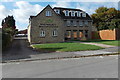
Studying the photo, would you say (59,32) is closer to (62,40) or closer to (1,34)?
(62,40)

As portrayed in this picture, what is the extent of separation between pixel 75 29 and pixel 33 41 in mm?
16439

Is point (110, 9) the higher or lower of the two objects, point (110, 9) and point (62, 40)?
the higher

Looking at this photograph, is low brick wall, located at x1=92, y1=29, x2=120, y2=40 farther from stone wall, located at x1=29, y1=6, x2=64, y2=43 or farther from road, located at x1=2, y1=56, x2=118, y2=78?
road, located at x1=2, y1=56, x2=118, y2=78

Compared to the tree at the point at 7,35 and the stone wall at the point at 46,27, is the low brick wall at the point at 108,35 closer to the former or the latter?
the stone wall at the point at 46,27

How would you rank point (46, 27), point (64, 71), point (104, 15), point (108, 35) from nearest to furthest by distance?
point (64, 71) < point (46, 27) < point (108, 35) < point (104, 15)

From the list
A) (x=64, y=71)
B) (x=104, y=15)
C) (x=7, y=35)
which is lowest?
(x=64, y=71)

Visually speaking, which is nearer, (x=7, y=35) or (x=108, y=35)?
(x=7, y=35)

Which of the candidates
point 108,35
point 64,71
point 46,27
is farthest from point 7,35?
point 108,35

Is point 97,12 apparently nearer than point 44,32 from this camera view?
No

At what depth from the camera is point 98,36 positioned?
43.4 metres

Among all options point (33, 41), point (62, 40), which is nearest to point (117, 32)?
point (62, 40)

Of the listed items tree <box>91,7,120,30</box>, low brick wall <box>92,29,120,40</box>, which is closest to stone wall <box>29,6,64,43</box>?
low brick wall <box>92,29,120,40</box>

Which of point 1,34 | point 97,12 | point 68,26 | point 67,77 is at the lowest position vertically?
point 67,77

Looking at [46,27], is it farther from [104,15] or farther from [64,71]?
[104,15]
